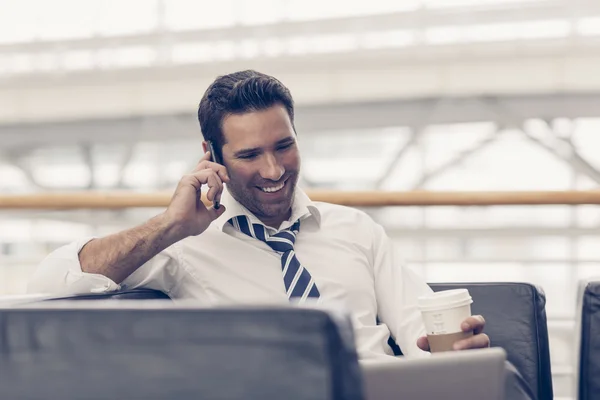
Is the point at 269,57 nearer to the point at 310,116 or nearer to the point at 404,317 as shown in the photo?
the point at 310,116

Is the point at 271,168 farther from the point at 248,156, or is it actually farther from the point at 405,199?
the point at 405,199

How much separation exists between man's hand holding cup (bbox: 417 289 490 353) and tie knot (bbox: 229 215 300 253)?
0.56m

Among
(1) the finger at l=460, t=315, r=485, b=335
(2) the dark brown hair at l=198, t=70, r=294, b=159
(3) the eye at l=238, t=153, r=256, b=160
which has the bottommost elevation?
(1) the finger at l=460, t=315, r=485, b=335

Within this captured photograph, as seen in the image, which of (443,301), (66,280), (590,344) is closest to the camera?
(443,301)

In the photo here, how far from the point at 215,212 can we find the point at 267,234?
13cm

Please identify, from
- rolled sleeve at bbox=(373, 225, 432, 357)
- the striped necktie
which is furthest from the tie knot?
rolled sleeve at bbox=(373, 225, 432, 357)

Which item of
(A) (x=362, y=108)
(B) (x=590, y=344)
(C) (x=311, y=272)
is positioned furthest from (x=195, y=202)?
(A) (x=362, y=108)

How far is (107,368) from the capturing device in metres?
0.83

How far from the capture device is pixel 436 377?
866 mm

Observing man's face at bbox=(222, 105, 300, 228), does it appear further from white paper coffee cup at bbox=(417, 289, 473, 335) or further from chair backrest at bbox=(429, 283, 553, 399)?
white paper coffee cup at bbox=(417, 289, 473, 335)

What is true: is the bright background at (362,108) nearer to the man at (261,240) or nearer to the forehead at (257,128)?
the man at (261,240)

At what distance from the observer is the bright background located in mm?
3520

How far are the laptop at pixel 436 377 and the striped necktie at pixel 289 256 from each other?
2.66 feet

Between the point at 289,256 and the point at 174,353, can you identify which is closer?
the point at 174,353
